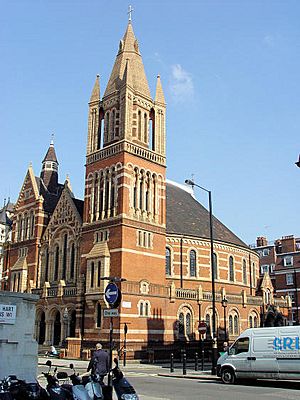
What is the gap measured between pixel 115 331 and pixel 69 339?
5066mm

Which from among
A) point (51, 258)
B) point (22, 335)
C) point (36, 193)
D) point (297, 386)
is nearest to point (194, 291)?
point (51, 258)

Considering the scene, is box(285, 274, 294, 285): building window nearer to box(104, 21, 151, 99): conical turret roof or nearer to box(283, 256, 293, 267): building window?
box(283, 256, 293, 267): building window

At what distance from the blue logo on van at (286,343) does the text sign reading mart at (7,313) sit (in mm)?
12053

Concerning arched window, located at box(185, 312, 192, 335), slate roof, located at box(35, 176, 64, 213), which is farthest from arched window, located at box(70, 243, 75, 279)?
arched window, located at box(185, 312, 192, 335)

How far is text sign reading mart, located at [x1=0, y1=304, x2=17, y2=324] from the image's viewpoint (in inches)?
505

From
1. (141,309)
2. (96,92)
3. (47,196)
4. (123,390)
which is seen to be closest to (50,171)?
(47,196)

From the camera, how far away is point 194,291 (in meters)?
43.9

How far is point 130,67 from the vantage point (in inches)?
1762

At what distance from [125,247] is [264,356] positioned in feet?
64.2

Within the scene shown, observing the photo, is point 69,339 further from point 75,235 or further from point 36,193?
point 36,193

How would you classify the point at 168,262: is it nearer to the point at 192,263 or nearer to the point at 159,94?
the point at 192,263

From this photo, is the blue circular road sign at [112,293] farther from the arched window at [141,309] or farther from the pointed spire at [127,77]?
the pointed spire at [127,77]

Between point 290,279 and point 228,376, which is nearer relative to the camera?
point 228,376

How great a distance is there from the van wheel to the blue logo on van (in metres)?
2.41
